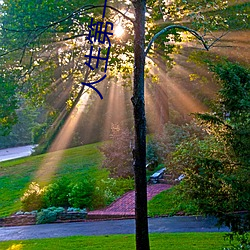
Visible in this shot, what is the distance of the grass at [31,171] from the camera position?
1480 cm

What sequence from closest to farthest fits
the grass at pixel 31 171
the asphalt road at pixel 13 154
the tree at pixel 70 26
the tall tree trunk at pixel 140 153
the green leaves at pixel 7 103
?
the tall tree trunk at pixel 140 153 → the tree at pixel 70 26 → the green leaves at pixel 7 103 → the grass at pixel 31 171 → the asphalt road at pixel 13 154

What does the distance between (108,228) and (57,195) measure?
11.2 feet

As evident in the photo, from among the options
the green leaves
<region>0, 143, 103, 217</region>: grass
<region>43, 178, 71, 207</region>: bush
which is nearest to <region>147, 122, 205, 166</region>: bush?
<region>0, 143, 103, 217</region>: grass

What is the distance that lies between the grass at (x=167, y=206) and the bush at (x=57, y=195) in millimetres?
2869

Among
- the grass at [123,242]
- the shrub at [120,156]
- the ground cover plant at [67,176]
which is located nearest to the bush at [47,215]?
the ground cover plant at [67,176]

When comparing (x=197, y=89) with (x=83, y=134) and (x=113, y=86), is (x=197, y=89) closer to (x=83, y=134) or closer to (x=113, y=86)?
(x=113, y=86)

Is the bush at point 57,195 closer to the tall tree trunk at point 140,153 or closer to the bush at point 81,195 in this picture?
the bush at point 81,195

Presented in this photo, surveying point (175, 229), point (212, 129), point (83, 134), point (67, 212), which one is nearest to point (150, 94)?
point (83, 134)

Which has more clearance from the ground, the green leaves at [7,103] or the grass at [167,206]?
the green leaves at [7,103]

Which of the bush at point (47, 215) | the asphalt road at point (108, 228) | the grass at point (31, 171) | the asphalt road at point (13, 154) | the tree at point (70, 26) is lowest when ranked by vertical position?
the asphalt road at point (13, 154)

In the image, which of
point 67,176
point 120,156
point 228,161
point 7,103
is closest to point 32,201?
point 7,103

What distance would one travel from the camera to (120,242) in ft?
24.1

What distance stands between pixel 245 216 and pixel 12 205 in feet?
37.4

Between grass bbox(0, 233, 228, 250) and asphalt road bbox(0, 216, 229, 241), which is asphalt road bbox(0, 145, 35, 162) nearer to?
asphalt road bbox(0, 216, 229, 241)
